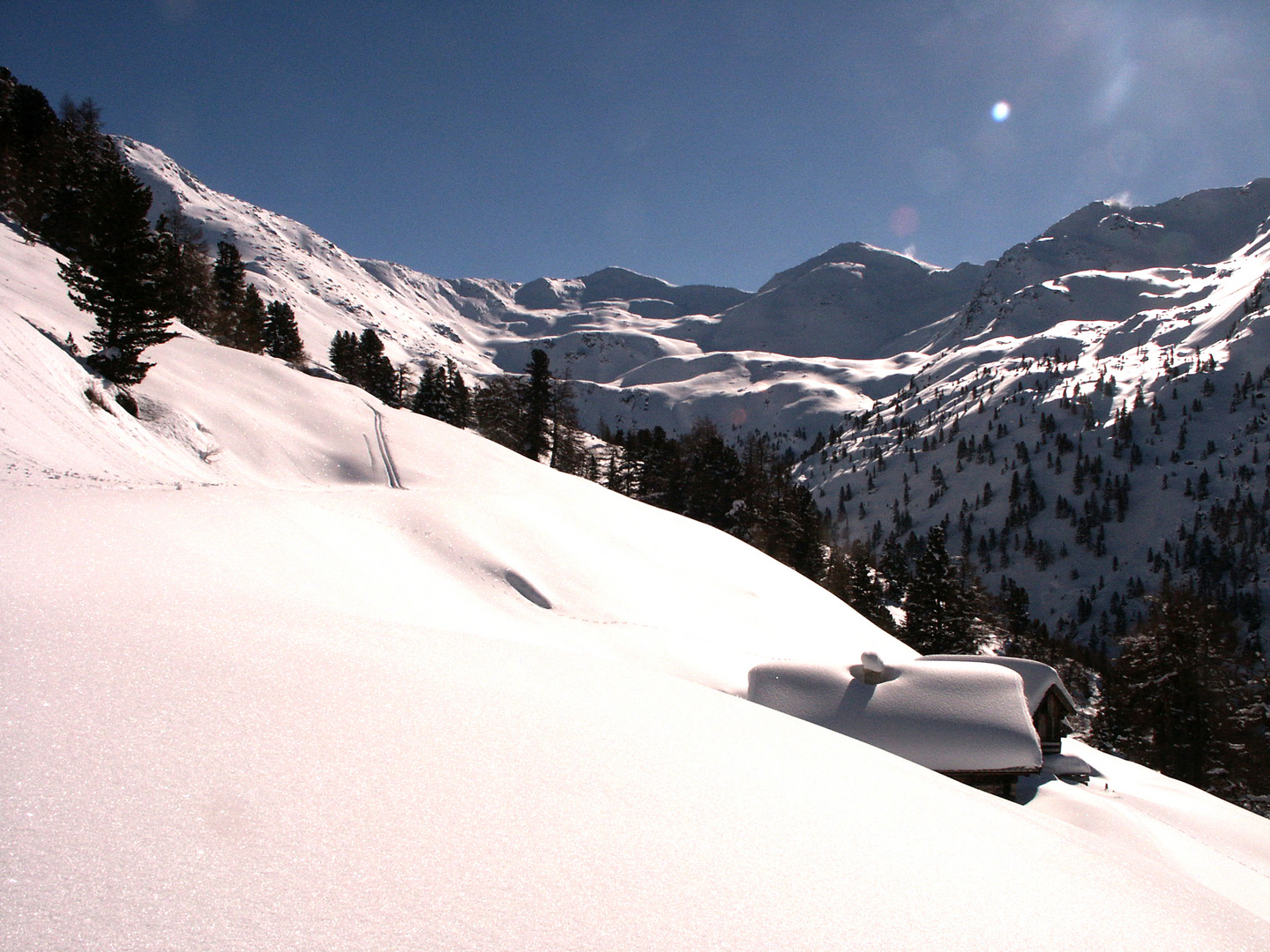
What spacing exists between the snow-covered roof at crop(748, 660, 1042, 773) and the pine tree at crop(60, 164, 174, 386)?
70.0ft

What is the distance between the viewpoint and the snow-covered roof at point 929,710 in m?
11.3

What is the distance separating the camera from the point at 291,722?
3480 mm

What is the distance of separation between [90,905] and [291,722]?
150 centimetres

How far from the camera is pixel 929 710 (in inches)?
457

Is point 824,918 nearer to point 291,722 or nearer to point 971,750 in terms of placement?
point 291,722

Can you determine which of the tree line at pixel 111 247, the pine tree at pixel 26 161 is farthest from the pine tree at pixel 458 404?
the pine tree at pixel 26 161

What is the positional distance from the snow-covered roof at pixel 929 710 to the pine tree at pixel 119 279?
21329mm

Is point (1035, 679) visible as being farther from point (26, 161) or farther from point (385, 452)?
point (26, 161)

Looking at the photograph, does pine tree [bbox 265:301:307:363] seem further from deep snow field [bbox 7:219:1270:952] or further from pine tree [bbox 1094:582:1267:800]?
pine tree [bbox 1094:582:1267:800]

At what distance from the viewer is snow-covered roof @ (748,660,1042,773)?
37.2ft

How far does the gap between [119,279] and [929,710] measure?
2515 centimetres

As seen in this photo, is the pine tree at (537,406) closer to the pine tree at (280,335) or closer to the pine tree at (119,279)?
the pine tree at (119,279)

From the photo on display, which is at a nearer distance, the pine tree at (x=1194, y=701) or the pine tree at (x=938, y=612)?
the pine tree at (x=1194, y=701)

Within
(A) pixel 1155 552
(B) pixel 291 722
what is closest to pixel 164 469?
(B) pixel 291 722
